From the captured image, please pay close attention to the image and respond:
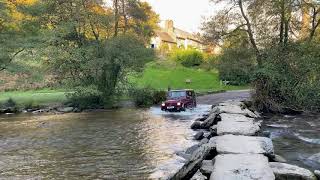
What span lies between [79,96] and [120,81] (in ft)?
13.5

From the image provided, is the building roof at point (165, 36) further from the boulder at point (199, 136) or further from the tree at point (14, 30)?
the boulder at point (199, 136)

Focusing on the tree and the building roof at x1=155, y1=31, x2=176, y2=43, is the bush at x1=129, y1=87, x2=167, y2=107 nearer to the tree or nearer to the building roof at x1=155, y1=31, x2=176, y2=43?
the tree

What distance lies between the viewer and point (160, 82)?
6034 centimetres

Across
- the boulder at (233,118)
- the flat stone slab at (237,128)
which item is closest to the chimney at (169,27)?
the boulder at (233,118)

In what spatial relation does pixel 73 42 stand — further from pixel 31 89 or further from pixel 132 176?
pixel 132 176

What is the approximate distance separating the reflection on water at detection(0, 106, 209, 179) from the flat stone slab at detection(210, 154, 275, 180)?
111 inches

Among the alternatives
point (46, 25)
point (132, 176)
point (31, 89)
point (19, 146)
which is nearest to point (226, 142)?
point (132, 176)

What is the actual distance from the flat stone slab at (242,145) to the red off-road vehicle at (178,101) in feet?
65.1

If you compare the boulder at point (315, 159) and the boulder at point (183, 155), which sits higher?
the boulder at point (315, 159)

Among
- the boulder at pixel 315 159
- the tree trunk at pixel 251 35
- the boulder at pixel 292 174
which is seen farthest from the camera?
the tree trunk at pixel 251 35

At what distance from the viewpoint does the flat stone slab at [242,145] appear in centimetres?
1248

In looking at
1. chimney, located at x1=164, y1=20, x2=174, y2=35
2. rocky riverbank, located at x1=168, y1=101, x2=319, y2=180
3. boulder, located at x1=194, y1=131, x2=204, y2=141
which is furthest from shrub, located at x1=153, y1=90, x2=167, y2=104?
chimney, located at x1=164, y1=20, x2=174, y2=35

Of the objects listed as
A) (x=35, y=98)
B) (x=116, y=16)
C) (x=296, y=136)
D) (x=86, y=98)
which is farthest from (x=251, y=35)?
(x=35, y=98)

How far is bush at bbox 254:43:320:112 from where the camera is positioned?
30.3 m
